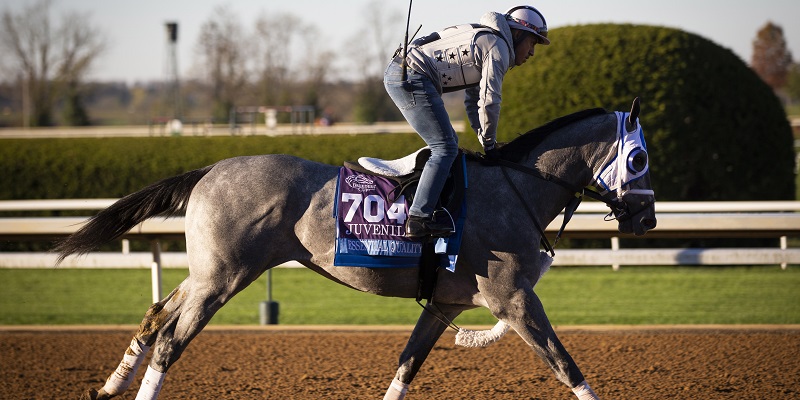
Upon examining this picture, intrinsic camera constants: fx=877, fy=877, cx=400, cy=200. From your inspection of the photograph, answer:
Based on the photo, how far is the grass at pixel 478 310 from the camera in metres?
8.81

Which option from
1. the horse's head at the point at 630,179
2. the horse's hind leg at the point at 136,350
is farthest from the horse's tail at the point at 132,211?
the horse's head at the point at 630,179

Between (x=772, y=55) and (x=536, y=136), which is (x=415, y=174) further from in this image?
(x=772, y=55)

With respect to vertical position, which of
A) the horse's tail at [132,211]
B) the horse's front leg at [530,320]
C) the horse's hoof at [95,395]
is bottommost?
the horse's hoof at [95,395]

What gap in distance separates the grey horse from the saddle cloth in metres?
0.06

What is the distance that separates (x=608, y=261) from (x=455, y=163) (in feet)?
14.1

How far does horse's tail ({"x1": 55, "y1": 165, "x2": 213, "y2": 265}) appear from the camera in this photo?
484 centimetres

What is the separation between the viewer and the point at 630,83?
11.6m

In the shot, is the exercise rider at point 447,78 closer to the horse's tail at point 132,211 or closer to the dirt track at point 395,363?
the horse's tail at point 132,211

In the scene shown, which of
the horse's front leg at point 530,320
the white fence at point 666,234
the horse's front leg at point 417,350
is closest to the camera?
the horse's front leg at point 530,320

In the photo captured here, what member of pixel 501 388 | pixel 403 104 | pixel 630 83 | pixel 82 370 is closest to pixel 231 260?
pixel 403 104

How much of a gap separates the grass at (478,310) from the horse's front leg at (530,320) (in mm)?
4071

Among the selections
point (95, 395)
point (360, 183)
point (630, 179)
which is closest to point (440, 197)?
point (360, 183)

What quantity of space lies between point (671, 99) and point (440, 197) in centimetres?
796

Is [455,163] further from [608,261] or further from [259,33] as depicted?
[259,33]
